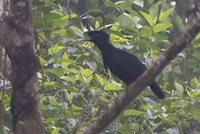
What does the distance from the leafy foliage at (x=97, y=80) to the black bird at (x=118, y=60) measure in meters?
0.09

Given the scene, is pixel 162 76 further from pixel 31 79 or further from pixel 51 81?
pixel 31 79

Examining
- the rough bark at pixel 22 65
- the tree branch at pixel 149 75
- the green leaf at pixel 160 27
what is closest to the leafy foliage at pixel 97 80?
the green leaf at pixel 160 27

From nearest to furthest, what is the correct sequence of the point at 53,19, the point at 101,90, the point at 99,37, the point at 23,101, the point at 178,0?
the point at 23,101 → the point at 53,19 → the point at 101,90 → the point at 99,37 → the point at 178,0

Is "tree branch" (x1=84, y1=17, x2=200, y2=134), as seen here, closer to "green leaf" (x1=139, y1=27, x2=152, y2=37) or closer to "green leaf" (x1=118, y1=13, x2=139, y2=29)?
"green leaf" (x1=118, y1=13, x2=139, y2=29)

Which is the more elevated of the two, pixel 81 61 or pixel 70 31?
pixel 70 31

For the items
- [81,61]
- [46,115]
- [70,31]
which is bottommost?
[46,115]

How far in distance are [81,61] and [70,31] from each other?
396 mm

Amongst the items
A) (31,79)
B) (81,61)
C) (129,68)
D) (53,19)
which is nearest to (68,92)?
(81,61)

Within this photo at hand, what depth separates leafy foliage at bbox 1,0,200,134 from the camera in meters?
3.72

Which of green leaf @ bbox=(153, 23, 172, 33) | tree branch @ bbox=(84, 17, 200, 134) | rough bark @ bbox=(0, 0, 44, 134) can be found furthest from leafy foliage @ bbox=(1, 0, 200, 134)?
tree branch @ bbox=(84, 17, 200, 134)

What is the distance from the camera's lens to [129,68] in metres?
4.31

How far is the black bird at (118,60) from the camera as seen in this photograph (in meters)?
4.29

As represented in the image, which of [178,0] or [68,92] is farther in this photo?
[178,0]

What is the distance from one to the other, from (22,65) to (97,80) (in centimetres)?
114
